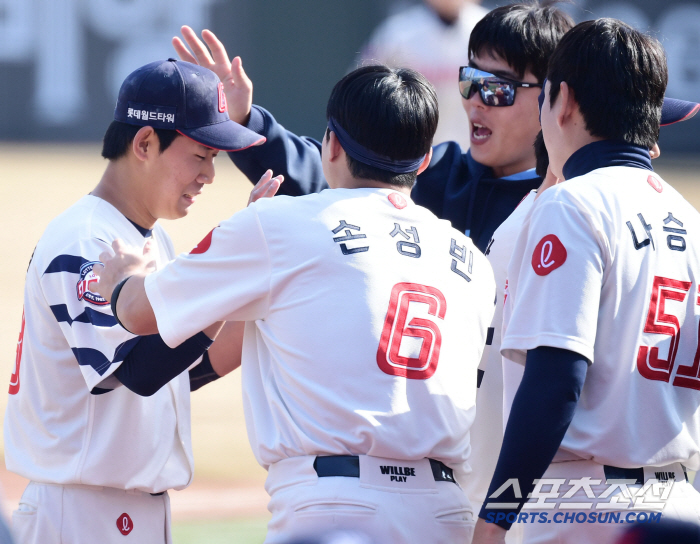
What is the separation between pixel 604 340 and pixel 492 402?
0.74 meters

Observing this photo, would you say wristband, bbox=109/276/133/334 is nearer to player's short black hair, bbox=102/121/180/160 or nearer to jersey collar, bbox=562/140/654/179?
player's short black hair, bbox=102/121/180/160

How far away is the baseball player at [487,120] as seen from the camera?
10.1 ft

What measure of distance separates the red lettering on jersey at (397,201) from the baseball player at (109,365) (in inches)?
26.1

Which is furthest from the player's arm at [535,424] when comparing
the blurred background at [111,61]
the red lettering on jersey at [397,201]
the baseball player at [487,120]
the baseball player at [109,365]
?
the blurred background at [111,61]

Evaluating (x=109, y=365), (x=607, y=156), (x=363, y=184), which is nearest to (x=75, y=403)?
Result: (x=109, y=365)

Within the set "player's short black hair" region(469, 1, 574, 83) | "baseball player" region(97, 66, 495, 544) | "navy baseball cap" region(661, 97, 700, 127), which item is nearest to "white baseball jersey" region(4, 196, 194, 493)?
"baseball player" region(97, 66, 495, 544)

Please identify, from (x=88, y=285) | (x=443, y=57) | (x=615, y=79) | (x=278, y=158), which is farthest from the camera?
(x=443, y=57)

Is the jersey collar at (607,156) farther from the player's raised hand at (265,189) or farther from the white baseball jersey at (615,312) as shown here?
the player's raised hand at (265,189)

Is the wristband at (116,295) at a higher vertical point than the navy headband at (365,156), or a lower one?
lower

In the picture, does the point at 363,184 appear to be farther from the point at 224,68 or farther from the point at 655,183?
the point at 224,68

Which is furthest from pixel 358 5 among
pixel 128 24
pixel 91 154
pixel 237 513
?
pixel 237 513

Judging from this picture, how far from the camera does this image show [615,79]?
209 cm

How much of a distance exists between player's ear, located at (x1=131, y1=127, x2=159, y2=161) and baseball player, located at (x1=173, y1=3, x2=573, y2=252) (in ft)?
1.56

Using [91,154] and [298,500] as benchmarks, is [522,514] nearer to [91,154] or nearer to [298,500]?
[298,500]
